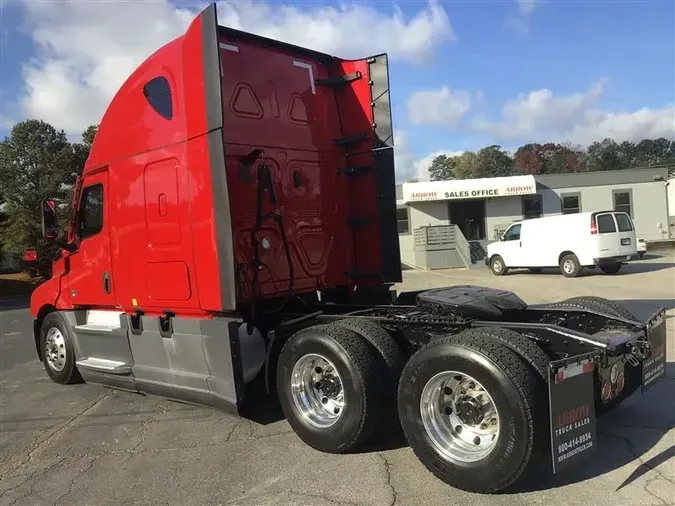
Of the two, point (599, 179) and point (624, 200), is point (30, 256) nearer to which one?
point (599, 179)

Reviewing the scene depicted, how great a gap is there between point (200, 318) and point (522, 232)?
16.6m

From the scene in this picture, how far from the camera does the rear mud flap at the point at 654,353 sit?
4.29 meters

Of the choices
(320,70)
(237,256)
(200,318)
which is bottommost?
(200,318)

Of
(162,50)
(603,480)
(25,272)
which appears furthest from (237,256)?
(25,272)

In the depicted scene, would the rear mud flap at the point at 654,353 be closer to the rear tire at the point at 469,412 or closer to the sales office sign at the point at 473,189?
the rear tire at the point at 469,412

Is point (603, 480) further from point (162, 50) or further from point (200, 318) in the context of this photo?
point (162, 50)

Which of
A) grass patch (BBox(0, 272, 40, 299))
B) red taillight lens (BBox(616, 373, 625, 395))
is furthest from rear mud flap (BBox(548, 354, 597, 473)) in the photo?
grass patch (BBox(0, 272, 40, 299))

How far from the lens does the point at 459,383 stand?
377 cm

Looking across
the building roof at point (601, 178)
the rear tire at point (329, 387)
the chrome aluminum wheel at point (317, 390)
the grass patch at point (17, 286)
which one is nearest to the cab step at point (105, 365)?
the rear tire at point (329, 387)

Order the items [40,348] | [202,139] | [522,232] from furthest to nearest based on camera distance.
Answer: [522,232], [40,348], [202,139]

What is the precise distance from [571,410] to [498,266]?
18093mm

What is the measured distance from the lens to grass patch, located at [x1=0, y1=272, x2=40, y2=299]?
2866 centimetres

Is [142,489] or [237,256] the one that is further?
[237,256]

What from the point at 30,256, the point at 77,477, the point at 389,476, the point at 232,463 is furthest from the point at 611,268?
the point at 77,477
